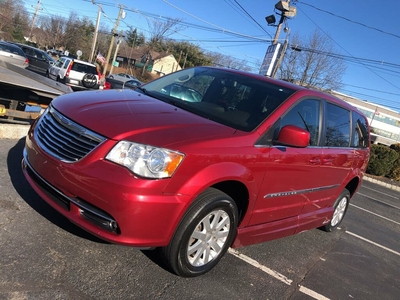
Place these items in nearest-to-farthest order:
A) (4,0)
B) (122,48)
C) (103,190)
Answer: (103,190)
(4,0)
(122,48)

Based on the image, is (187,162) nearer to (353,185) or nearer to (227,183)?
(227,183)

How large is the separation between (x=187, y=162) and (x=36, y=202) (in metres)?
1.99

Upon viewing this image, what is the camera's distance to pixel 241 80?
4215mm

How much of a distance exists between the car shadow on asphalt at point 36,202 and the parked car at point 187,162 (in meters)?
0.46

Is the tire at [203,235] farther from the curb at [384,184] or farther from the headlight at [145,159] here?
the curb at [384,184]

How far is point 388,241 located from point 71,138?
5930 mm

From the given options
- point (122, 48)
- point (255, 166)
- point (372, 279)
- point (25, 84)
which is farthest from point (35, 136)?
point (122, 48)

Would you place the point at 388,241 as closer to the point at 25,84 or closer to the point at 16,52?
the point at 25,84

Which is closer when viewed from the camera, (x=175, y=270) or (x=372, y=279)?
(x=175, y=270)

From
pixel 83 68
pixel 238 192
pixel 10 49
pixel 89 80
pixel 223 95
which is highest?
pixel 223 95

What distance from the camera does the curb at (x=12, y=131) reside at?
583cm

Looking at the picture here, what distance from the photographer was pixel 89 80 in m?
18.0

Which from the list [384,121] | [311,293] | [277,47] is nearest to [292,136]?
[311,293]

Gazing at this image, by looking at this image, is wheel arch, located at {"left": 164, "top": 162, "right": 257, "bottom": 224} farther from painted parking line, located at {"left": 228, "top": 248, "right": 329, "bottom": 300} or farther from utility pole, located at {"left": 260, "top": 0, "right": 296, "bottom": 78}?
utility pole, located at {"left": 260, "top": 0, "right": 296, "bottom": 78}
